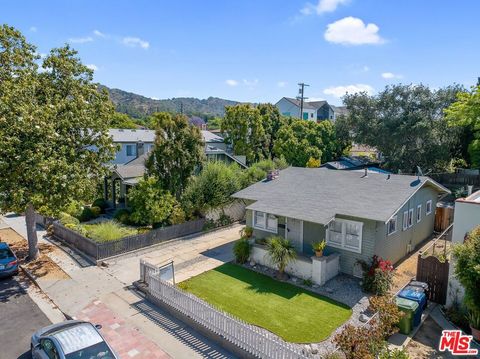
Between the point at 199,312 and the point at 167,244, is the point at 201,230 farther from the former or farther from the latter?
the point at 199,312

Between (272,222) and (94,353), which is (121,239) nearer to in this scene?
(272,222)

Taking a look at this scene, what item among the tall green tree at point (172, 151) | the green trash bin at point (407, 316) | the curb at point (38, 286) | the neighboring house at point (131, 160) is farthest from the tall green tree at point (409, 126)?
the curb at point (38, 286)

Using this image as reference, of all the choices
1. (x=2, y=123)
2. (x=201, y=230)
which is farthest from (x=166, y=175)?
(x=2, y=123)

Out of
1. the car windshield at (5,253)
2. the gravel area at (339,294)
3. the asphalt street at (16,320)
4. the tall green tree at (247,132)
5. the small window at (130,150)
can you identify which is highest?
the tall green tree at (247,132)

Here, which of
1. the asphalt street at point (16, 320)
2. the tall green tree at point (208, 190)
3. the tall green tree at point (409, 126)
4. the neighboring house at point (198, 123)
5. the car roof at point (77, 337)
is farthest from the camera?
the tall green tree at point (409, 126)

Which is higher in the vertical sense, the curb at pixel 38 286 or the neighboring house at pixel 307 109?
the neighboring house at pixel 307 109

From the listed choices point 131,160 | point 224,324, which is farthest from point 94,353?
point 131,160

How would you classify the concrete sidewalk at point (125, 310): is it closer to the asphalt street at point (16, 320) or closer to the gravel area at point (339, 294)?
the asphalt street at point (16, 320)

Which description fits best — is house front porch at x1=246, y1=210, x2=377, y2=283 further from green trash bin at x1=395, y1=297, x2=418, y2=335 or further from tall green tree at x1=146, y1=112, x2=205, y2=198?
tall green tree at x1=146, y1=112, x2=205, y2=198
